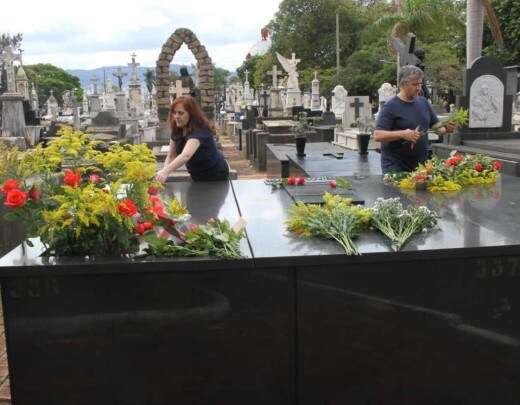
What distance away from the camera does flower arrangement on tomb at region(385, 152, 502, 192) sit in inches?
177

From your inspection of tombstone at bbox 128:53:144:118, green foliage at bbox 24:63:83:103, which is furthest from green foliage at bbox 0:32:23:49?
tombstone at bbox 128:53:144:118

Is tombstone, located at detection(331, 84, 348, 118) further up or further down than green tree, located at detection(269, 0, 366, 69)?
further down

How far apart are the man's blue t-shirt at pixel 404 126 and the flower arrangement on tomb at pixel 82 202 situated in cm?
238

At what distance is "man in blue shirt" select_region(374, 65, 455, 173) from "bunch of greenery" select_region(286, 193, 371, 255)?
161 cm

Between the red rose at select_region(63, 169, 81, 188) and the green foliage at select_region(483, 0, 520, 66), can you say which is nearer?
the red rose at select_region(63, 169, 81, 188)

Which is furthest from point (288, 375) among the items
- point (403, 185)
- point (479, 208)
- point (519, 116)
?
point (519, 116)

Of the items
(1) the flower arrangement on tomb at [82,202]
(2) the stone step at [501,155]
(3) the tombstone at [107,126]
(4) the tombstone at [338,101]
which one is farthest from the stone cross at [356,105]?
(1) the flower arrangement on tomb at [82,202]

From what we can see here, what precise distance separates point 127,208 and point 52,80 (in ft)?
284

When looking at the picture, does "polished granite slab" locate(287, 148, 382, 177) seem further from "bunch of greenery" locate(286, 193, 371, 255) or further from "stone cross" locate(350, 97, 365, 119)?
"stone cross" locate(350, 97, 365, 119)

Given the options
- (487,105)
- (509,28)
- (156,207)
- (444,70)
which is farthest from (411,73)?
(444,70)

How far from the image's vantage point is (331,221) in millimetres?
3055

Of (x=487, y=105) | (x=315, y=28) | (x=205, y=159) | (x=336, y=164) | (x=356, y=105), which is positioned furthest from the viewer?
(x=315, y=28)

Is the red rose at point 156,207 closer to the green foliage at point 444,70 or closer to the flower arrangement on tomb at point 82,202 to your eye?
the flower arrangement on tomb at point 82,202

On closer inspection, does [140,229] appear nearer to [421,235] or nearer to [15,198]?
[15,198]
